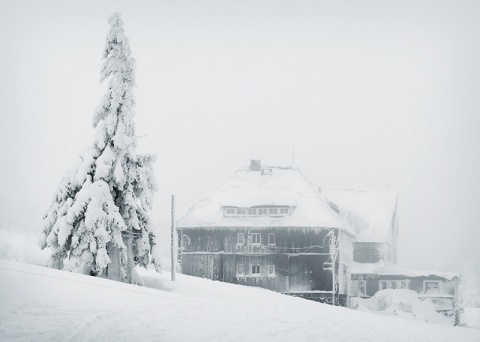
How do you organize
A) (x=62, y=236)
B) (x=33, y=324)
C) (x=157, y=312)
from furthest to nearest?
(x=62, y=236)
(x=157, y=312)
(x=33, y=324)

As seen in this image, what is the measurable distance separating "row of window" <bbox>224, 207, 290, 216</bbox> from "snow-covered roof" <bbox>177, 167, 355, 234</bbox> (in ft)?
1.08

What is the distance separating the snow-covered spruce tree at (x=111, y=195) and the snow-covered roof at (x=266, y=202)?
21.8 meters

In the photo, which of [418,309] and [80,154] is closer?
[80,154]

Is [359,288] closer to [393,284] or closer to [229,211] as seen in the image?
[393,284]

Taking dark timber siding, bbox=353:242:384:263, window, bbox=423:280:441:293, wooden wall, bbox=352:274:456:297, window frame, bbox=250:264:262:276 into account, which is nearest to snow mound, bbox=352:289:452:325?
window, bbox=423:280:441:293

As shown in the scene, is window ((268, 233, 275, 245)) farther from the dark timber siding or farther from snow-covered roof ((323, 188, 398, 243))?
the dark timber siding

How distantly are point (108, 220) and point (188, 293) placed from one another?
4.64m

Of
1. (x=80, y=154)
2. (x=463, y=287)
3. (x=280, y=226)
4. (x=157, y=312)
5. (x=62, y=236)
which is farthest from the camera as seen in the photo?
(x=463, y=287)

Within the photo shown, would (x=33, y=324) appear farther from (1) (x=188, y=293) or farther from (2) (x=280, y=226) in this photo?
(2) (x=280, y=226)

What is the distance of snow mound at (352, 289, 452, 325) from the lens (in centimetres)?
5094

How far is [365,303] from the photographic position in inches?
2168

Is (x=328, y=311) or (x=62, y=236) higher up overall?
(x=62, y=236)

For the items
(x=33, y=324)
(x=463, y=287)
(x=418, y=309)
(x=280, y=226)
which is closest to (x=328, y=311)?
(x=33, y=324)

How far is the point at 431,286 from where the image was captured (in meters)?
55.8
